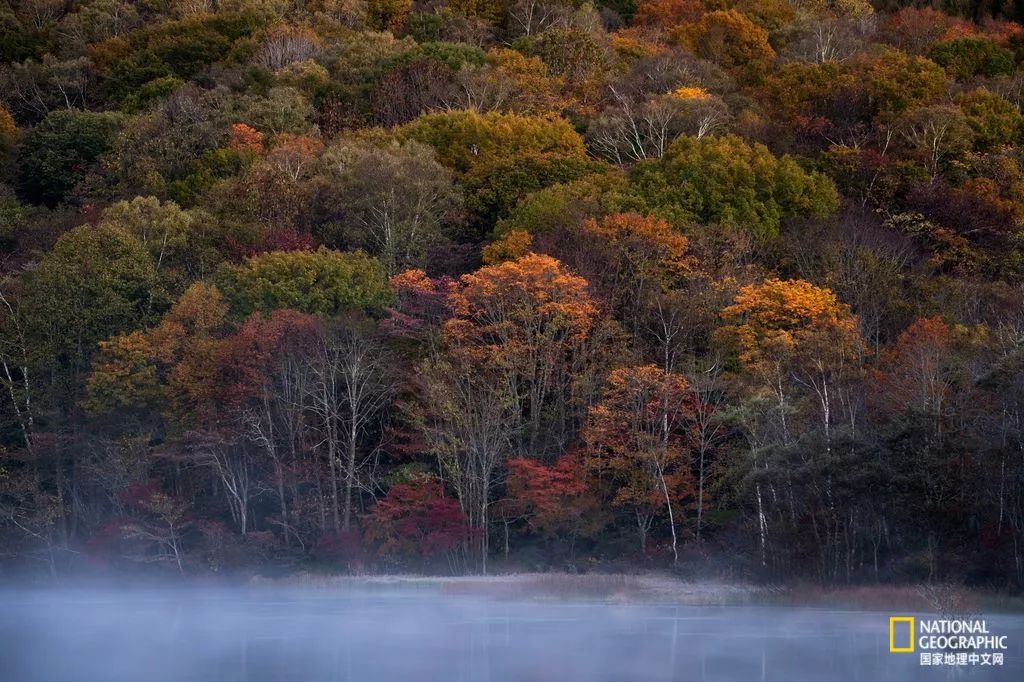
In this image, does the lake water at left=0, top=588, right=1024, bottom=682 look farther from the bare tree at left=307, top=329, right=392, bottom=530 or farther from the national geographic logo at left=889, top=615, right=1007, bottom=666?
the bare tree at left=307, top=329, right=392, bottom=530

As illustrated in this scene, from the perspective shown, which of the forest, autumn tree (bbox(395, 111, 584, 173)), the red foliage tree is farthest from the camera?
autumn tree (bbox(395, 111, 584, 173))

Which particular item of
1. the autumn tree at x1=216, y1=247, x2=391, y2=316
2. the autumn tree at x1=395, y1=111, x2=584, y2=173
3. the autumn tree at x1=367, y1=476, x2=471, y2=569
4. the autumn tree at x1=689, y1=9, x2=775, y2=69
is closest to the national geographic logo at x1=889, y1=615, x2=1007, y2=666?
the autumn tree at x1=367, y1=476, x2=471, y2=569

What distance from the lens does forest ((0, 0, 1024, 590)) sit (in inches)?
1457

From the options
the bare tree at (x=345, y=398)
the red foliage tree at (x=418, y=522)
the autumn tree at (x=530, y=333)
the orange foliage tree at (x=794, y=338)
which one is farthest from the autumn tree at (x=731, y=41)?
the red foliage tree at (x=418, y=522)

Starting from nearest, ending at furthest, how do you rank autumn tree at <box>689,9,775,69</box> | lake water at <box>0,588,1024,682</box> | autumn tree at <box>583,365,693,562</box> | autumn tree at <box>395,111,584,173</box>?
lake water at <box>0,588,1024,682</box>, autumn tree at <box>583,365,693,562</box>, autumn tree at <box>395,111,584,173</box>, autumn tree at <box>689,9,775,69</box>

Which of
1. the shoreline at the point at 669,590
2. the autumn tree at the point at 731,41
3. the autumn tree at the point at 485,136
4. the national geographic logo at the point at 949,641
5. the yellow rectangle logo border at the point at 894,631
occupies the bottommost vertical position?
the shoreline at the point at 669,590

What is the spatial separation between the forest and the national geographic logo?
16.9 ft

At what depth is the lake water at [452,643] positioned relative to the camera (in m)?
25.1

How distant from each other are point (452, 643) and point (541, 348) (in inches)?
682

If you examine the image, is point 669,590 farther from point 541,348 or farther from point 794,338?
point 541,348

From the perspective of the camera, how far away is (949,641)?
26.4 m

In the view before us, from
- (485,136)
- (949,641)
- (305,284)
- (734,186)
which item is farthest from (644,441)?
(485,136)

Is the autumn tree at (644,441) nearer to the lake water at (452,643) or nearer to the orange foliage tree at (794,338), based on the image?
the orange foliage tree at (794,338)

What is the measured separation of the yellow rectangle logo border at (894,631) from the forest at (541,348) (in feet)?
13.5
